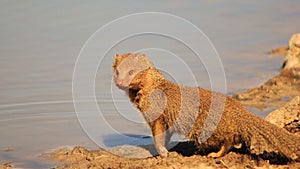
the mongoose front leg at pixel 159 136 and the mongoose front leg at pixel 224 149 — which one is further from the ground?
the mongoose front leg at pixel 159 136

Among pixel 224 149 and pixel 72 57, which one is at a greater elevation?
pixel 72 57

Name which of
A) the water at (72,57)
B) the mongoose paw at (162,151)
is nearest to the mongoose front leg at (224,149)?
the mongoose paw at (162,151)

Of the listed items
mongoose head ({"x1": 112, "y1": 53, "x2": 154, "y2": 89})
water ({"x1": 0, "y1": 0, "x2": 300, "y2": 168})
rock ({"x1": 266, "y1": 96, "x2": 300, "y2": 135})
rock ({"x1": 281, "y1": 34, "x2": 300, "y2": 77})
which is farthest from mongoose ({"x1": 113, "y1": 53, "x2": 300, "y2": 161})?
rock ({"x1": 281, "y1": 34, "x2": 300, "y2": 77})

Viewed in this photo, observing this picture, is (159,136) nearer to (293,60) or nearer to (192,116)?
(192,116)

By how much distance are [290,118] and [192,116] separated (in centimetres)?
148

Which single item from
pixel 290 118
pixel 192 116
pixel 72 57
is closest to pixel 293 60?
pixel 72 57

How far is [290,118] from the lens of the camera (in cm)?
764

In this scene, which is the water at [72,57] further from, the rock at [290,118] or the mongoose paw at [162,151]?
the rock at [290,118]

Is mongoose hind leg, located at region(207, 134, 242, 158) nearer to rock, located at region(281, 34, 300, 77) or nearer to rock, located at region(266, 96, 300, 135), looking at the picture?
rock, located at region(266, 96, 300, 135)

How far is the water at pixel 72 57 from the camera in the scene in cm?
889

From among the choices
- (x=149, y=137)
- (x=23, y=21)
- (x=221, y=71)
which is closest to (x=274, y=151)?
(x=149, y=137)

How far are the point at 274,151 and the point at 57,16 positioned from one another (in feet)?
37.5

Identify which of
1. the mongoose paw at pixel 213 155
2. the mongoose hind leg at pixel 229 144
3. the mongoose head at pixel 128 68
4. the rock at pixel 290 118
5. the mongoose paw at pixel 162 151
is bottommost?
the mongoose paw at pixel 213 155

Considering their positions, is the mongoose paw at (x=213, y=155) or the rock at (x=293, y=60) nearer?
the mongoose paw at (x=213, y=155)
